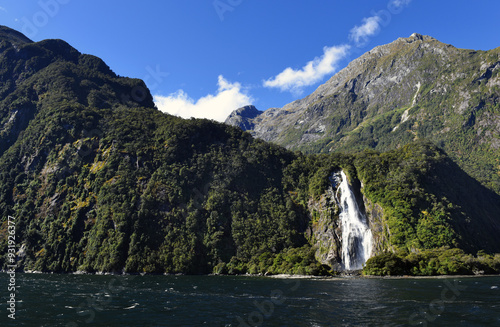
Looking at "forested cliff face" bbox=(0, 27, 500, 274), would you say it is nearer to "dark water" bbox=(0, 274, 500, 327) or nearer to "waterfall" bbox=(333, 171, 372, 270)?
"waterfall" bbox=(333, 171, 372, 270)

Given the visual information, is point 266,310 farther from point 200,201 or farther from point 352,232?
point 200,201

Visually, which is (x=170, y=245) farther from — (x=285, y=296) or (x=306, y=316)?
(x=306, y=316)

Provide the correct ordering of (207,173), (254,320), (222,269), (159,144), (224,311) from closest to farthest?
(254,320)
(224,311)
(222,269)
(207,173)
(159,144)

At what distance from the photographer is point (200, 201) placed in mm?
145000

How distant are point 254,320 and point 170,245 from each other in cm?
9867

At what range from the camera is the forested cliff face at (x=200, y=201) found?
11781 cm

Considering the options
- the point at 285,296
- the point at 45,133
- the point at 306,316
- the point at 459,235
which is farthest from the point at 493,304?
the point at 45,133

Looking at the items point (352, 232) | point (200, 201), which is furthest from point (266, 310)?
point (200, 201)

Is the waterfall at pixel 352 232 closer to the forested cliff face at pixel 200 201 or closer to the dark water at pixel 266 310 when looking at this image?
the forested cliff face at pixel 200 201

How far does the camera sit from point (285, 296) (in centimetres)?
5097

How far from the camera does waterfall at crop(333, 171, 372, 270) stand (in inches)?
4541

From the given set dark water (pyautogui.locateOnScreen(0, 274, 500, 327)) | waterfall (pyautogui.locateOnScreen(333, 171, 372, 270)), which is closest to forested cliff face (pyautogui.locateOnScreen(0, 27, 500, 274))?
waterfall (pyautogui.locateOnScreen(333, 171, 372, 270))

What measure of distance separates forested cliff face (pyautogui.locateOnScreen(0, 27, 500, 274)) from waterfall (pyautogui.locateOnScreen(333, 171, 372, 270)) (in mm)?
3536

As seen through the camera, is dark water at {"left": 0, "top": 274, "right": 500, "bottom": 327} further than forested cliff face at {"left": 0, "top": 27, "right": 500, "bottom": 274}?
No
